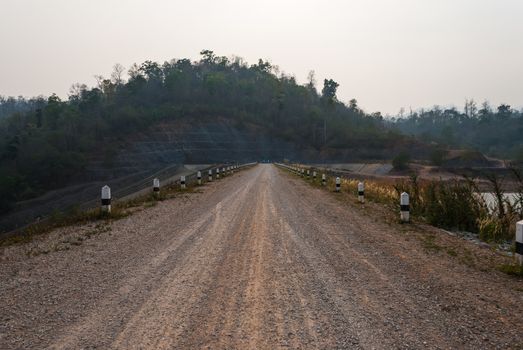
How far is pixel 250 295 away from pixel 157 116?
12210 centimetres

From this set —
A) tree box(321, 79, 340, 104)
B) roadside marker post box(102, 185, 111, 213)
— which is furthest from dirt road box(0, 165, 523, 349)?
tree box(321, 79, 340, 104)

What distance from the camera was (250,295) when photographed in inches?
211

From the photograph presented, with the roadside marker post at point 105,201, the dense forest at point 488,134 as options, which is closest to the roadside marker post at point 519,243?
the roadside marker post at point 105,201

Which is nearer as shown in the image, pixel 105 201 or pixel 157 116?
pixel 105 201

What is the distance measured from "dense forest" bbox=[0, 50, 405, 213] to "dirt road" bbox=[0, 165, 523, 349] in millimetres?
73685

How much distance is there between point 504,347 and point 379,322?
119 centimetres

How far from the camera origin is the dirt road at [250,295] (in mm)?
4121

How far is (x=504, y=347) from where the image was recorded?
397 centimetres

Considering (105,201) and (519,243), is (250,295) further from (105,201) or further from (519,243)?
(105,201)

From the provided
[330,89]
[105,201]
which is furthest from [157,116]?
[105,201]

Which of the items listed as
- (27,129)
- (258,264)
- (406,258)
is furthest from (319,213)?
(27,129)

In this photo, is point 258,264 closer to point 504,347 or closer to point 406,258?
point 406,258

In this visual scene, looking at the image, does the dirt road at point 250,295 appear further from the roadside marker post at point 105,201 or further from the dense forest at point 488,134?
the dense forest at point 488,134

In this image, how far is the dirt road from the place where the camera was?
4121 mm
